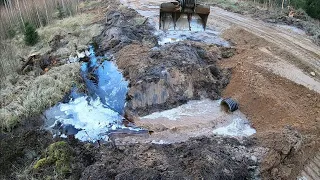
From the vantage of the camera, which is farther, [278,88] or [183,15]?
[183,15]

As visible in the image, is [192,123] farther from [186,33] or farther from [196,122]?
[186,33]

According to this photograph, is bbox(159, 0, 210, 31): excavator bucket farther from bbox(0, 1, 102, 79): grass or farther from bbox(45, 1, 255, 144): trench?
bbox(0, 1, 102, 79): grass

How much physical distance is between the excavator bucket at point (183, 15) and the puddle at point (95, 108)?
318cm

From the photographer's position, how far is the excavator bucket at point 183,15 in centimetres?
1377

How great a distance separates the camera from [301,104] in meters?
10.9

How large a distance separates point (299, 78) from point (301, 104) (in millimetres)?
1794

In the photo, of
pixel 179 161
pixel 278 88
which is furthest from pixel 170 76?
pixel 179 161

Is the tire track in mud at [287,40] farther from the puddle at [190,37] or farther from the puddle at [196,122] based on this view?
the puddle at [196,122]

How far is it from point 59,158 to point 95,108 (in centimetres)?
350

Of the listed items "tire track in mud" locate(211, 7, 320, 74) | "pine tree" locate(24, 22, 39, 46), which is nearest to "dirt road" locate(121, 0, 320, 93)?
"tire track in mud" locate(211, 7, 320, 74)

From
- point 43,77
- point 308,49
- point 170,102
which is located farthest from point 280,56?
point 43,77

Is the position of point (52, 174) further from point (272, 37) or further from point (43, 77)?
point (272, 37)

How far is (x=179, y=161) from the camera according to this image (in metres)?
Result: 8.07

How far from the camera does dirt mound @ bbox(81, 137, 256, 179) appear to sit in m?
7.59
